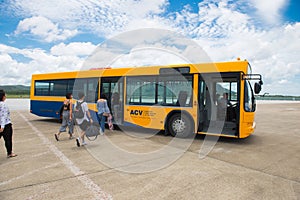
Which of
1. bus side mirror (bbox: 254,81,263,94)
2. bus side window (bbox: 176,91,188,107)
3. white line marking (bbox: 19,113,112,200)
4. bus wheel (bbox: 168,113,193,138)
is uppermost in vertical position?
bus side mirror (bbox: 254,81,263,94)

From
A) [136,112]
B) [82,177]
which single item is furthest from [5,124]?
[136,112]

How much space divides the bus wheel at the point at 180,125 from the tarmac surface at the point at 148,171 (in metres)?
0.73

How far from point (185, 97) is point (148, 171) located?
402 cm

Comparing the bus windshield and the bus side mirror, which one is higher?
the bus side mirror

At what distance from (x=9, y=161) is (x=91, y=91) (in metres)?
5.77

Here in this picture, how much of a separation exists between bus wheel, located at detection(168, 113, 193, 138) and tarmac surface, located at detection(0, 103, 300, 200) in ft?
2.41

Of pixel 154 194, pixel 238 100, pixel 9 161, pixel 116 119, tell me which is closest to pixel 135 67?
pixel 116 119

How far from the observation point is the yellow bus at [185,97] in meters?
7.43

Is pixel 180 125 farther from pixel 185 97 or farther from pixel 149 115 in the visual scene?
pixel 149 115

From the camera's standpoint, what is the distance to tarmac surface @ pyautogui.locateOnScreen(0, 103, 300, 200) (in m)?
3.66

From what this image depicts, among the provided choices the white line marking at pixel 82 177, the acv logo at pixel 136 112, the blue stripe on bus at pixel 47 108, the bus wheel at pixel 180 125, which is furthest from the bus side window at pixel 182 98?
the blue stripe on bus at pixel 47 108

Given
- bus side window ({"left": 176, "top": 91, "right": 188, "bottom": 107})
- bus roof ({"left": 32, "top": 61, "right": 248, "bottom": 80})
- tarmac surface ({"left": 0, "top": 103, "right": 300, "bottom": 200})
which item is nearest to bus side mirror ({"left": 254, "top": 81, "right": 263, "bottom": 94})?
bus roof ({"left": 32, "top": 61, "right": 248, "bottom": 80})

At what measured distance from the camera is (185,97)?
8148 millimetres

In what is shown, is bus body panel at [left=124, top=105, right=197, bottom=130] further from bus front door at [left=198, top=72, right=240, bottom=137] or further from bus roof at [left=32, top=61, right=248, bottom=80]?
bus roof at [left=32, top=61, right=248, bottom=80]
